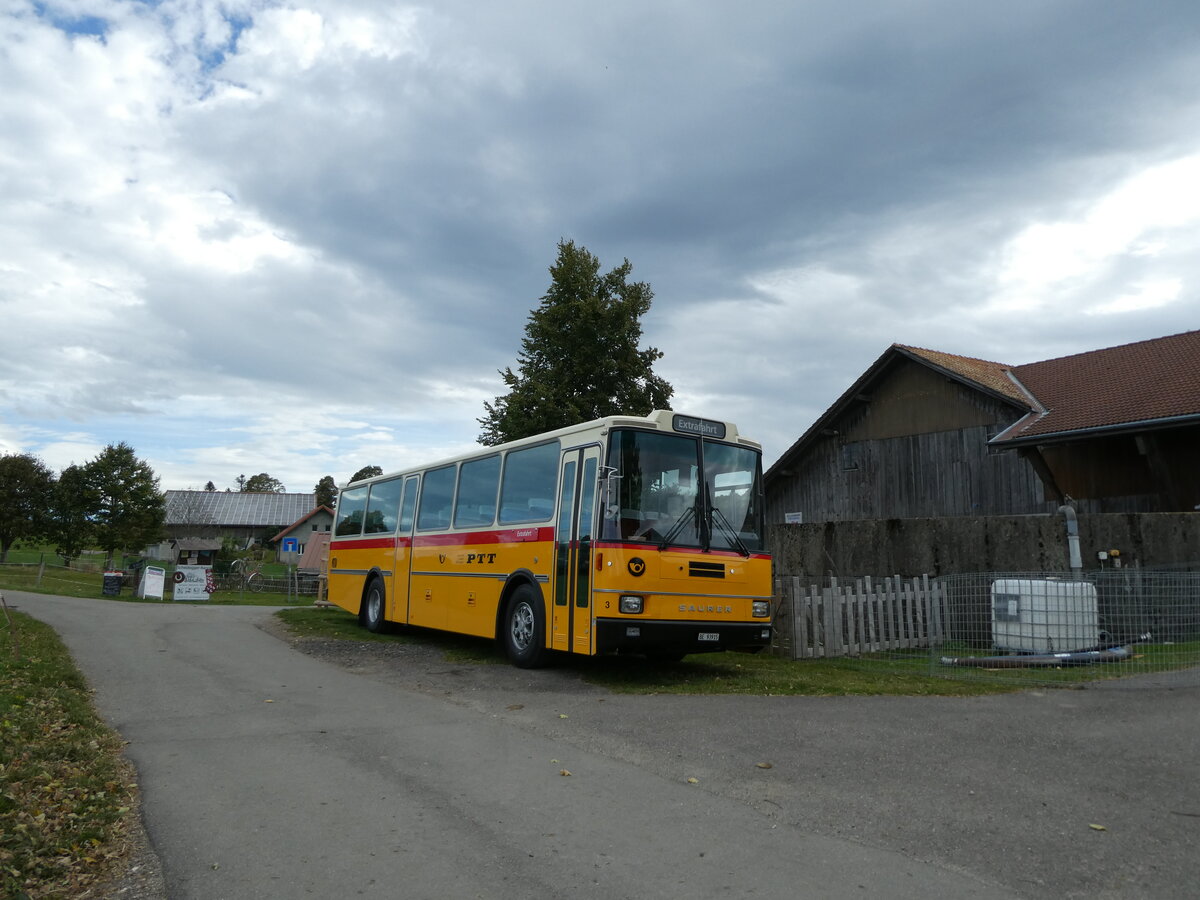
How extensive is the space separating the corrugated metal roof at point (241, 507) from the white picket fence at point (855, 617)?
89.2m

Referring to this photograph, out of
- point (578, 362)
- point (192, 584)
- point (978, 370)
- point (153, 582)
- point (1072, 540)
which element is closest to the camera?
point (1072, 540)

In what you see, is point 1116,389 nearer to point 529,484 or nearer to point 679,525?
point 679,525

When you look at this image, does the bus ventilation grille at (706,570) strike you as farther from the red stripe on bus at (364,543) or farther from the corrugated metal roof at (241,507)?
the corrugated metal roof at (241,507)

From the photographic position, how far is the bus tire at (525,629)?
11.0 metres

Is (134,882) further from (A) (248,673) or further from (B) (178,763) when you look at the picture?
(A) (248,673)

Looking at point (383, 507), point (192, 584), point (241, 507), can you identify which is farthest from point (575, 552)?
point (241, 507)

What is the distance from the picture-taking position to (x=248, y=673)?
1136 centimetres

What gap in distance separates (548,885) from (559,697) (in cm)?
529

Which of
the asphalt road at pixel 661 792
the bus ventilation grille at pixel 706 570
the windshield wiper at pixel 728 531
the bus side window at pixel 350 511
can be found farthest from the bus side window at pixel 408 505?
the bus ventilation grille at pixel 706 570

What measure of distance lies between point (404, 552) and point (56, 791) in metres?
9.95

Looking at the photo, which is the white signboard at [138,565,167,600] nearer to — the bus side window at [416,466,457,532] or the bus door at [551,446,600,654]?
the bus side window at [416,466,457,532]

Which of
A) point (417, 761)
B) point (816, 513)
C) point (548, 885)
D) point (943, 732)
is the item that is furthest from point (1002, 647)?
point (816, 513)

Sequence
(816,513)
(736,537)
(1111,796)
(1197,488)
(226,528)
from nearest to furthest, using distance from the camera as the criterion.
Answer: (1111,796) → (736,537) → (1197,488) → (816,513) → (226,528)

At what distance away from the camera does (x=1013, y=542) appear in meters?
14.3
